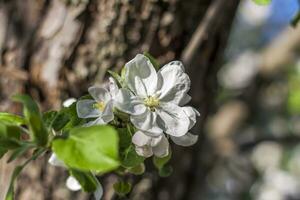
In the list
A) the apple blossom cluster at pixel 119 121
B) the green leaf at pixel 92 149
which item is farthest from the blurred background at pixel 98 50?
the green leaf at pixel 92 149

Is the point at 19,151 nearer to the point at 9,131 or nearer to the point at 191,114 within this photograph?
the point at 9,131

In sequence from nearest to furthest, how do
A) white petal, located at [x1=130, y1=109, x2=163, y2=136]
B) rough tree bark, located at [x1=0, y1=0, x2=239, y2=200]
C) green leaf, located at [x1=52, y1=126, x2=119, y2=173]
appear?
green leaf, located at [x1=52, y1=126, x2=119, y2=173] < white petal, located at [x1=130, y1=109, x2=163, y2=136] < rough tree bark, located at [x1=0, y1=0, x2=239, y2=200]

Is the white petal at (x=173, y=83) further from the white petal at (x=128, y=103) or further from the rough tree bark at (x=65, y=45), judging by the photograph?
the rough tree bark at (x=65, y=45)

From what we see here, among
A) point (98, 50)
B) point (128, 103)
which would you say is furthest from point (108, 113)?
point (98, 50)

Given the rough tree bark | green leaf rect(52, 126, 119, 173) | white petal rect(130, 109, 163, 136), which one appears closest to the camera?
green leaf rect(52, 126, 119, 173)

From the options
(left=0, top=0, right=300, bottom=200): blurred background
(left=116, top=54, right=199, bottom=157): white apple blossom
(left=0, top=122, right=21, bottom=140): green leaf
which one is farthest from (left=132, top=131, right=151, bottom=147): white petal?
(left=0, top=0, right=300, bottom=200): blurred background

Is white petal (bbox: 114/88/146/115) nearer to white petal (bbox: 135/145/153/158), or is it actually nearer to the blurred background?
white petal (bbox: 135/145/153/158)
